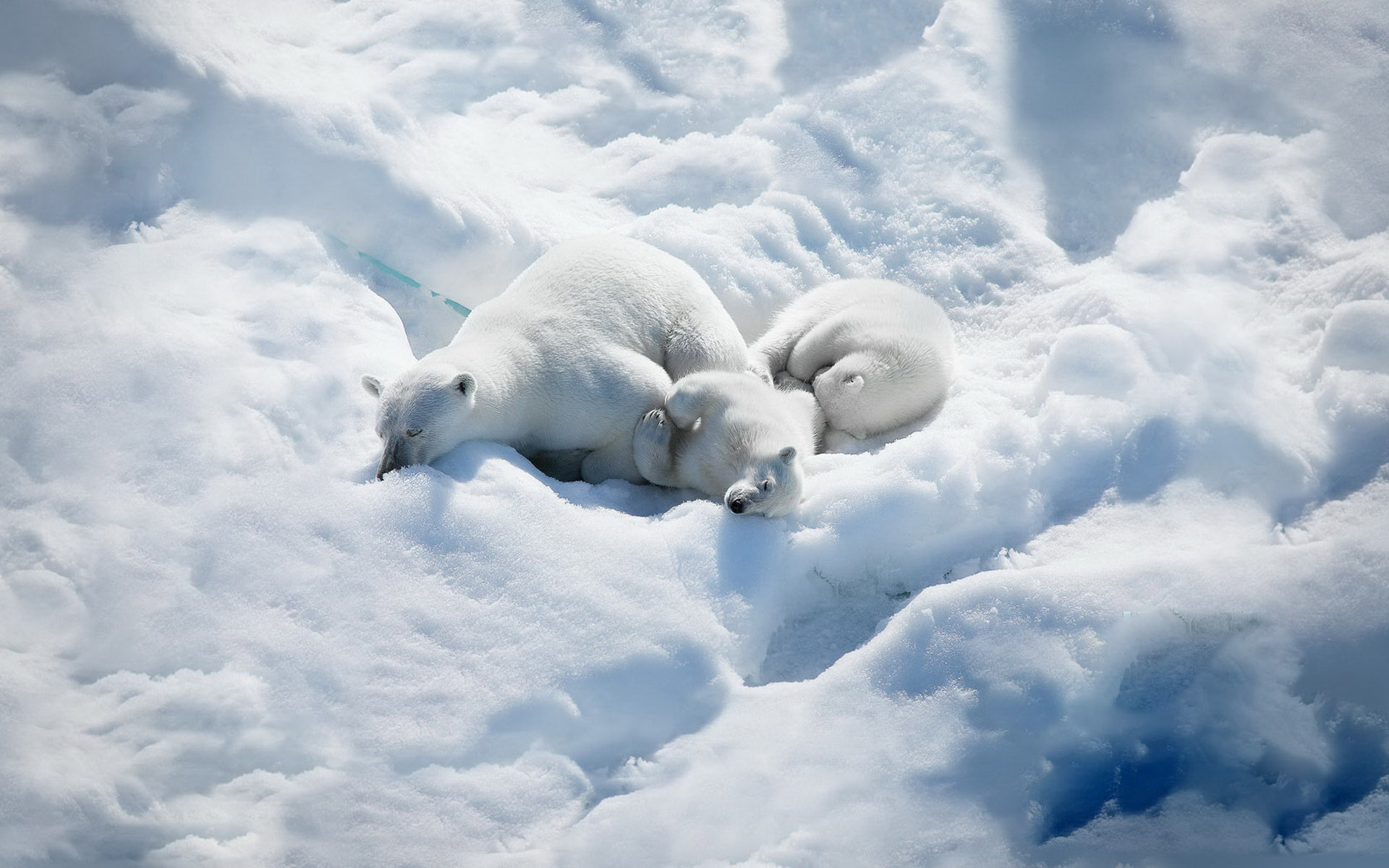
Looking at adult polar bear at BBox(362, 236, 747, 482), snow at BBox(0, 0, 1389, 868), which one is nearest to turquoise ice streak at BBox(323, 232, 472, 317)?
snow at BBox(0, 0, 1389, 868)

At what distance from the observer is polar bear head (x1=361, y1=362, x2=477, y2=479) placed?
4.32 metres

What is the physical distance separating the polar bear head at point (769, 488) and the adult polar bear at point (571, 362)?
0.76m

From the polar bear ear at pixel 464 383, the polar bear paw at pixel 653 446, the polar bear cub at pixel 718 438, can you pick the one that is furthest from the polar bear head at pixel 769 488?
the polar bear ear at pixel 464 383

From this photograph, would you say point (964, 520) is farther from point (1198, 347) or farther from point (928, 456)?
point (1198, 347)

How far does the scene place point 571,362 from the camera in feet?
15.9

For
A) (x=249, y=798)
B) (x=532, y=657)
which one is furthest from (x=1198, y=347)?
(x=249, y=798)

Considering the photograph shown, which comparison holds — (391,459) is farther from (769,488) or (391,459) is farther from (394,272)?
(394,272)

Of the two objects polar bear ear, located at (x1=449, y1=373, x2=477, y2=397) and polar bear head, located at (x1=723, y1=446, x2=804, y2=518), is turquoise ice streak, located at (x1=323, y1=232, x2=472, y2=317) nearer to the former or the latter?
polar bear ear, located at (x1=449, y1=373, x2=477, y2=397)

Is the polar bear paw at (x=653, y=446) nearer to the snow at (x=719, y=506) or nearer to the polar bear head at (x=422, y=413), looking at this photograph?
the snow at (x=719, y=506)

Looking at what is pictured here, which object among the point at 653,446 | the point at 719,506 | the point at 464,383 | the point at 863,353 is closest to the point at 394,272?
the point at 464,383

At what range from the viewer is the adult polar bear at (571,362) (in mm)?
4395

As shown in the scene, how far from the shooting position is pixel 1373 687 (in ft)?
11.2

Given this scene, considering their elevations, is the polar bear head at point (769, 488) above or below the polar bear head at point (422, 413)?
below

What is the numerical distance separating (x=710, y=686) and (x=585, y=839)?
0.70 m
